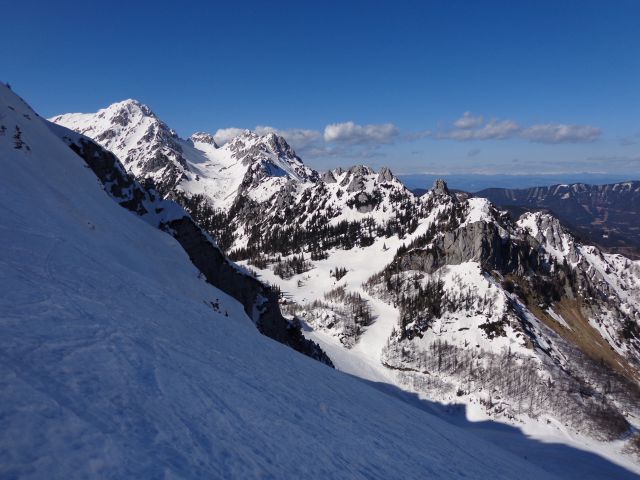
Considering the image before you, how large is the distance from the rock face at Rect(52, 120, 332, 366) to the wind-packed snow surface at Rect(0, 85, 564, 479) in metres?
30.0

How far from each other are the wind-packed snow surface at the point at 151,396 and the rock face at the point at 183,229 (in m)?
30.0

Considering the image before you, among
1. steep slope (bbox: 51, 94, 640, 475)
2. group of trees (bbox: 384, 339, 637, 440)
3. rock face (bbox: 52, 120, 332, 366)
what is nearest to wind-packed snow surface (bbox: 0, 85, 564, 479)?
rock face (bbox: 52, 120, 332, 366)

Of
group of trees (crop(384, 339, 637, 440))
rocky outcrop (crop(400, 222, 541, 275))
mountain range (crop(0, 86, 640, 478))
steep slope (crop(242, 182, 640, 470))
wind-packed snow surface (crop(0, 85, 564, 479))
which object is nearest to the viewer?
wind-packed snow surface (crop(0, 85, 564, 479))

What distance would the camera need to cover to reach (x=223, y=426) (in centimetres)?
996

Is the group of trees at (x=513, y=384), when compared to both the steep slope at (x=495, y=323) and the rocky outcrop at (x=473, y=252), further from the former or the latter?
the rocky outcrop at (x=473, y=252)

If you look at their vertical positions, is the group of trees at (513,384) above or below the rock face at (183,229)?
below

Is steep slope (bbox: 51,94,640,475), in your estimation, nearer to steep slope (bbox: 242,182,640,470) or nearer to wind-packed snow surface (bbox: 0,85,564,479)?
steep slope (bbox: 242,182,640,470)

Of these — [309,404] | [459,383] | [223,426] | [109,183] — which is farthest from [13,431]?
[459,383]

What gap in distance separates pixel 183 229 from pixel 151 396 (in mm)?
52009

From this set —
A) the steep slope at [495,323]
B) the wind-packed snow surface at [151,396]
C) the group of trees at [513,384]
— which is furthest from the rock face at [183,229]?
the group of trees at [513,384]

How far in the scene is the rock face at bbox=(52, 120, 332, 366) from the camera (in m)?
56.5

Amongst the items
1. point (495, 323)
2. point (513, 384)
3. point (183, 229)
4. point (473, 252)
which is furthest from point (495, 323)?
point (183, 229)

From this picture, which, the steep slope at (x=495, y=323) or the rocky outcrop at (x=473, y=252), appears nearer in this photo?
the steep slope at (x=495, y=323)

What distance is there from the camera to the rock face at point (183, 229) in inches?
2224
